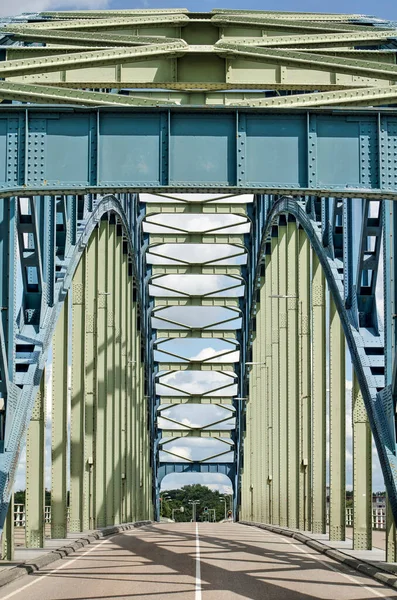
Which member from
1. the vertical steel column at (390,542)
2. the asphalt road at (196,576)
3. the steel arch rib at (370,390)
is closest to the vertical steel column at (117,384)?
the asphalt road at (196,576)

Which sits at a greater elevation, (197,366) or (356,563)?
(197,366)

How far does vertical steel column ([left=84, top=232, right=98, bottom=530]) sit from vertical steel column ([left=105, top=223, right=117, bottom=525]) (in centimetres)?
136

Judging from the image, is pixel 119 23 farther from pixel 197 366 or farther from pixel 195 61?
pixel 197 366

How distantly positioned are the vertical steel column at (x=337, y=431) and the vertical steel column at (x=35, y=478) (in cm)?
888

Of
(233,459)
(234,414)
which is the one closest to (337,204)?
(234,414)

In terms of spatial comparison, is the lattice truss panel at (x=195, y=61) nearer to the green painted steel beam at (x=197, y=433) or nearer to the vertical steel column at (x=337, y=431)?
the vertical steel column at (x=337, y=431)

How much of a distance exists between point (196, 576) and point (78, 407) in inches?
630

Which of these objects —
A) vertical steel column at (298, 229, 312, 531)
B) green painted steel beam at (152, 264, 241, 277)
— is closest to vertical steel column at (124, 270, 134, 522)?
green painted steel beam at (152, 264, 241, 277)

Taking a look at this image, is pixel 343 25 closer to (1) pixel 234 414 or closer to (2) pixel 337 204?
(2) pixel 337 204

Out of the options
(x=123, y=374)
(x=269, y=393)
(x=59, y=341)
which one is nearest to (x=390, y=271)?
(x=59, y=341)

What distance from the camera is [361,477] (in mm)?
29422

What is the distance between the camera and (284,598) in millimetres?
18094

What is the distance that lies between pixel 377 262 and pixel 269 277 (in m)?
32.6

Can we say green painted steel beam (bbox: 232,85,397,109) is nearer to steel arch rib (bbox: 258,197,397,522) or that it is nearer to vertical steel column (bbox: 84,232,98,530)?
steel arch rib (bbox: 258,197,397,522)
